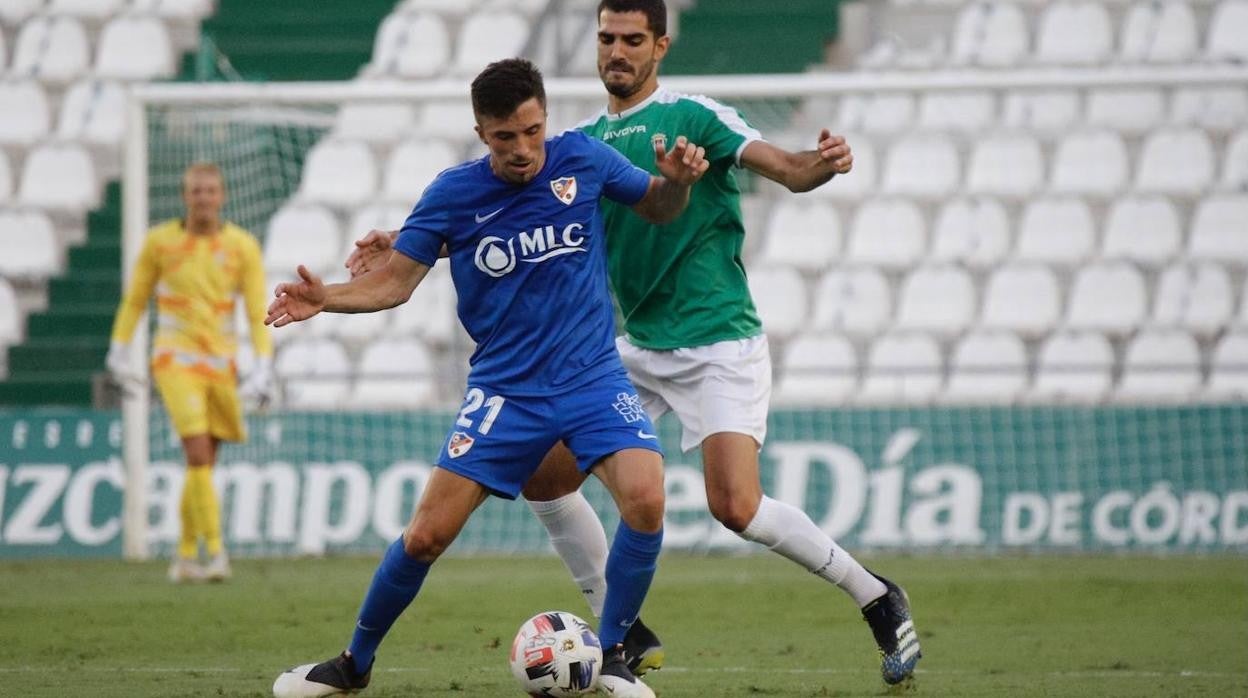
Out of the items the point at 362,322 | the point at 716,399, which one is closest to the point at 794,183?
the point at 716,399

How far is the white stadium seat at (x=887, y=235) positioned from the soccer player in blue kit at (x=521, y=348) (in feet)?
30.5

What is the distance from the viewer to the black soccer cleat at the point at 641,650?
700 centimetres

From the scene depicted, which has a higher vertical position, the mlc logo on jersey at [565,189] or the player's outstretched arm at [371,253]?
the mlc logo on jersey at [565,189]

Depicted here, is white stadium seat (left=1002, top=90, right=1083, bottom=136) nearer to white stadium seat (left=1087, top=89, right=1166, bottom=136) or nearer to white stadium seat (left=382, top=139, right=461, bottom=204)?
white stadium seat (left=1087, top=89, right=1166, bottom=136)

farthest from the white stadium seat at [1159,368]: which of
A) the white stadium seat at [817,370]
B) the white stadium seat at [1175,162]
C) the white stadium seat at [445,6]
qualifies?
the white stadium seat at [445,6]

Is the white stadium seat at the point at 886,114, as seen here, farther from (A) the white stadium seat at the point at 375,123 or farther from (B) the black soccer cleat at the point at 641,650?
(B) the black soccer cleat at the point at 641,650

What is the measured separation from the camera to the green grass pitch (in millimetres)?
7234

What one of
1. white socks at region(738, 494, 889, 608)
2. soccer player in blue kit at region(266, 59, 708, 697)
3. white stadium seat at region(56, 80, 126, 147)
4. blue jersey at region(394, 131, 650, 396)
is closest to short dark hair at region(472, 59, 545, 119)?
soccer player in blue kit at region(266, 59, 708, 697)

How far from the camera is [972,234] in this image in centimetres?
1563

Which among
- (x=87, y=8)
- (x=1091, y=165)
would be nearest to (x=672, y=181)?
(x=1091, y=165)

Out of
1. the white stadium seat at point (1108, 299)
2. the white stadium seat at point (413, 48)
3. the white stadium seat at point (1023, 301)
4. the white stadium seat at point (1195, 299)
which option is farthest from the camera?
the white stadium seat at point (413, 48)

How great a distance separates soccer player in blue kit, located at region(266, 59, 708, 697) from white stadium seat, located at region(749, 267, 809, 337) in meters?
8.91

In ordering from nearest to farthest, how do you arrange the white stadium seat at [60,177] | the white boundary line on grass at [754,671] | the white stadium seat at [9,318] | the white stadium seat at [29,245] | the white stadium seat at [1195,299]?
the white boundary line on grass at [754,671] → the white stadium seat at [1195,299] → the white stadium seat at [9,318] → the white stadium seat at [29,245] → the white stadium seat at [60,177]

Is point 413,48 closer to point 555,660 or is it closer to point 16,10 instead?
point 16,10
